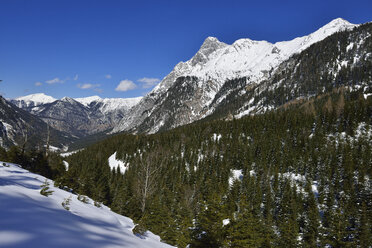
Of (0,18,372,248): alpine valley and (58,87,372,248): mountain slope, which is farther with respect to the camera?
(58,87,372,248): mountain slope

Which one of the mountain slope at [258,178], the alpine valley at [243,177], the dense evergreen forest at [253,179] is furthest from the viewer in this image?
the mountain slope at [258,178]

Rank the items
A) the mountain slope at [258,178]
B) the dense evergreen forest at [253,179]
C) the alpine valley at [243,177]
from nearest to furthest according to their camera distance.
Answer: the alpine valley at [243,177], the dense evergreen forest at [253,179], the mountain slope at [258,178]

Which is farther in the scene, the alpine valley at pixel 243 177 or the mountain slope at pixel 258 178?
the mountain slope at pixel 258 178

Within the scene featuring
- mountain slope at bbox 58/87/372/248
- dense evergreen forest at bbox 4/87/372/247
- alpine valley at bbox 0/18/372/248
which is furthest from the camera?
mountain slope at bbox 58/87/372/248

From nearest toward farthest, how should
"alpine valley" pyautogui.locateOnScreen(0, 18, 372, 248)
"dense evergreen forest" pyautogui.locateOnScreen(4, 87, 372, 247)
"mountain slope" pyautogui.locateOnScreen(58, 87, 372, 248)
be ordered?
"alpine valley" pyautogui.locateOnScreen(0, 18, 372, 248) < "dense evergreen forest" pyautogui.locateOnScreen(4, 87, 372, 247) < "mountain slope" pyautogui.locateOnScreen(58, 87, 372, 248)

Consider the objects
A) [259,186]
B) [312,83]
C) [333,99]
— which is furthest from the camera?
[312,83]

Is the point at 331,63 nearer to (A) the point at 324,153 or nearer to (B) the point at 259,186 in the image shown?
(A) the point at 324,153

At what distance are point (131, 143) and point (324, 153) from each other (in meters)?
90.3

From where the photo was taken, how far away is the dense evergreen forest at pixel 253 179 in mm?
28078

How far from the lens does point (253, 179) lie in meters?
66.9

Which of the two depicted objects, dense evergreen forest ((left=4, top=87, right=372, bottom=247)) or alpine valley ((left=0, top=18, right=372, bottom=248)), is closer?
alpine valley ((left=0, top=18, right=372, bottom=248))

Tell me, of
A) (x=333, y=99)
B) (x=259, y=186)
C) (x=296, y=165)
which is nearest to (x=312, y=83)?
(x=333, y=99)

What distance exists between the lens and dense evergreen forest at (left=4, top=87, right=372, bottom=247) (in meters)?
28.1

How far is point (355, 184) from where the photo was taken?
5834cm
